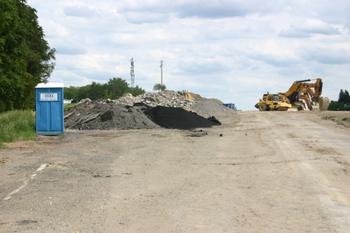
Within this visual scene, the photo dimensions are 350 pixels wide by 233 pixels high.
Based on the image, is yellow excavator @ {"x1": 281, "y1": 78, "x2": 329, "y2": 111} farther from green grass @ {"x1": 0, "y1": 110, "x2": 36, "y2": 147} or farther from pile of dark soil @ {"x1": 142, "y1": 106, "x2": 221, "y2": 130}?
green grass @ {"x1": 0, "y1": 110, "x2": 36, "y2": 147}

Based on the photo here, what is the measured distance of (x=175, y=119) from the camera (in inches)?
1008

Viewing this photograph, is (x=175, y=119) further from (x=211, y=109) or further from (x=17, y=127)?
(x=211, y=109)

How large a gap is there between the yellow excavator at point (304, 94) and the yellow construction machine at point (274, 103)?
1524mm

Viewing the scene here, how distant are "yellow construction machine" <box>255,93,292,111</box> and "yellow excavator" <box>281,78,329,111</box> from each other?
60.0 inches

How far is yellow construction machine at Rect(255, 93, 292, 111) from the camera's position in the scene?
1758 inches

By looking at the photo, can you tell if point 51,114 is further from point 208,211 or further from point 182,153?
point 208,211

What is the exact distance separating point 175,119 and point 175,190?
18385 mm

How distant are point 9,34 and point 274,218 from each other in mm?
32966

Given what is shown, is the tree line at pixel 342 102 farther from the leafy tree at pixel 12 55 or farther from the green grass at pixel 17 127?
the green grass at pixel 17 127

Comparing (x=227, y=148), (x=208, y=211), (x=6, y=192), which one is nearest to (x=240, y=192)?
(x=208, y=211)

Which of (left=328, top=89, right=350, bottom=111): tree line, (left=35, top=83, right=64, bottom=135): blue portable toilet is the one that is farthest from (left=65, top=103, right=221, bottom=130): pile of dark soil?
(left=328, top=89, right=350, bottom=111): tree line

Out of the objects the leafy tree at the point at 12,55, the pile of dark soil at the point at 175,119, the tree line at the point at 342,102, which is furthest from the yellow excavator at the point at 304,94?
the tree line at the point at 342,102

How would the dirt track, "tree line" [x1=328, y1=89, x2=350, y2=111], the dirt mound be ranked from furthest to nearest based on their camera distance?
"tree line" [x1=328, y1=89, x2=350, y2=111]
the dirt mound
the dirt track

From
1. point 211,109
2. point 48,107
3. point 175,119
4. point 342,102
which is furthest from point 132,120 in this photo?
point 342,102
